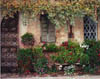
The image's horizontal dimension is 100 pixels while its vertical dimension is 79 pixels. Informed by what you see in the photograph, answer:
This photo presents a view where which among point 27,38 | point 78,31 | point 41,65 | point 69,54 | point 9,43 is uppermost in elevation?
point 78,31

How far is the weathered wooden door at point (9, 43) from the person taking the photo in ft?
34.6

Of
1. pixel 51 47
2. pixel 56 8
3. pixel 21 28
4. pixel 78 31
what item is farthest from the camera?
pixel 78 31

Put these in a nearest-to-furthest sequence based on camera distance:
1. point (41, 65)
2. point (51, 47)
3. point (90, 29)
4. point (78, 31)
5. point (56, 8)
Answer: point (56, 8)
point (41, 65)
point (51, 47)
point (78, 31)
point (90, 29)

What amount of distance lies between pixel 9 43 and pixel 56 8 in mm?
2986

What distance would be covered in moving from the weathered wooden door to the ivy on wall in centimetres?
103

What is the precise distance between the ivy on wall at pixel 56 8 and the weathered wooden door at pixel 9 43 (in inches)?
40.7

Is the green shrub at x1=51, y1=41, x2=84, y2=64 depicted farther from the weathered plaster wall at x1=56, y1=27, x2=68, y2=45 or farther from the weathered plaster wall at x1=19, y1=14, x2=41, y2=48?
the weathered plaster wall at x1=19, y1=14, x2=41, y2=48

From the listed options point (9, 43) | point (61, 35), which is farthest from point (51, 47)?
point (9, 43)

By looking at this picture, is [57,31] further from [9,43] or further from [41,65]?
[9,43]

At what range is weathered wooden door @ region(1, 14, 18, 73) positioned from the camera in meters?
10.5

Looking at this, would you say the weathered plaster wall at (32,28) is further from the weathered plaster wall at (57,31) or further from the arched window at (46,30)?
the arched window at (46,30)

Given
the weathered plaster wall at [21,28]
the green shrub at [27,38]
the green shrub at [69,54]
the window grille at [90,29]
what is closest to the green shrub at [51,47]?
the green shrub at [69,54]

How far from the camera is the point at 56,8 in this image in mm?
9695

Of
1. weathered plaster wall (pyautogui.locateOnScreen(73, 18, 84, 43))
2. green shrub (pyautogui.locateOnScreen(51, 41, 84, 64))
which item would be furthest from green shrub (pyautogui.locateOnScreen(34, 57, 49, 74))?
weathered plaster wall (pyautogui.locateOnScreen(73, 18, 84, 43))
